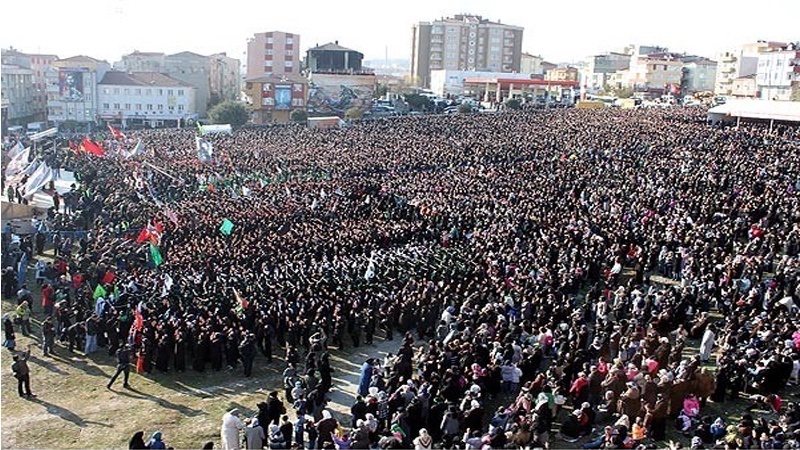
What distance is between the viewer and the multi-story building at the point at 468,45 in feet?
399

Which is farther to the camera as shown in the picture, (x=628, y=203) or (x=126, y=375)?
(x=628, y=203)

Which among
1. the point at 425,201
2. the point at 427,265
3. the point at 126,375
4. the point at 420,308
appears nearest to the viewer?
the point at 126,375

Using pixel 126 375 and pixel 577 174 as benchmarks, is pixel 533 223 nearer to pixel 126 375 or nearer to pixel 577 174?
pixel 577 174

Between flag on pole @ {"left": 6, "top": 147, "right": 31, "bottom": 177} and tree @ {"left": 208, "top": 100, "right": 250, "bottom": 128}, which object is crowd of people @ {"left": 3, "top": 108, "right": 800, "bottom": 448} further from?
tree @ {"left": 208, "top": 100, "right": 250, "bottom": 128}

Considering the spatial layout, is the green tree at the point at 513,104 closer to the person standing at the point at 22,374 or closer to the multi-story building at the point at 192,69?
the multi-story building at the point at 192,69

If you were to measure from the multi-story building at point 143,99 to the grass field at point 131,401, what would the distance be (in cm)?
5289

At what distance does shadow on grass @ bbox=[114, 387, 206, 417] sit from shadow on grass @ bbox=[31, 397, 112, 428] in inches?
37.8

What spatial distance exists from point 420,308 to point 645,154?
2229cm

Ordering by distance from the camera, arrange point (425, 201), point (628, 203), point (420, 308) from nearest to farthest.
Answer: point (420, 308), point (628, 203), point (425, 201)

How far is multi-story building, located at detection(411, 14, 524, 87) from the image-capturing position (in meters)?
122

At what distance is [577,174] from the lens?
3033 centimetres

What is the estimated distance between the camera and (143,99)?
218ft

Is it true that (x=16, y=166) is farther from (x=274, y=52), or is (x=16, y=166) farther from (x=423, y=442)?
(x=274, y=52)

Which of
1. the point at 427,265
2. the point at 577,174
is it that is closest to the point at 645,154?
the point at 577,174
